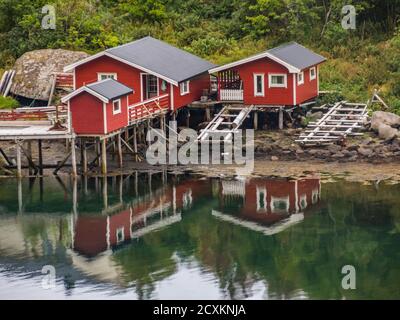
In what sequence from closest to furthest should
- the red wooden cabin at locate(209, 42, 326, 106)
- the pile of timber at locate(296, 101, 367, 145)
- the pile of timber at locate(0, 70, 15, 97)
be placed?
the pile of timber at locate(296, 101, 367, 145) < the red wooden cabin at locate(209, 42, 326, 106) < the pile of timber at locate(0, 70, 15, 97)

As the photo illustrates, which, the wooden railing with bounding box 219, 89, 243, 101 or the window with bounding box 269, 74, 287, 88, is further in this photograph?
the wooden railing with bounding box 219, 89, 243, 101

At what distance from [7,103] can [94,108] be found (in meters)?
9.82

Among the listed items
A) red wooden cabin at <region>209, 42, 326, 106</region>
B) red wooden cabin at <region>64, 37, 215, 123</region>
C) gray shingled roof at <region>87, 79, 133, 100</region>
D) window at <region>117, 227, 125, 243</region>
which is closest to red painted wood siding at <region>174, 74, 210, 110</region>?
red wooden cabin at <region>64, 37, 215, 123</region>

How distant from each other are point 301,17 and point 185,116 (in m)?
11.3

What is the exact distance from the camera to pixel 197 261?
1706 inches

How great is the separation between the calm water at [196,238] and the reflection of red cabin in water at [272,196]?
0.05 m

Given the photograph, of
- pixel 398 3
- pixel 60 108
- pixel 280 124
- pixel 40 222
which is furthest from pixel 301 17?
pixel 40 222

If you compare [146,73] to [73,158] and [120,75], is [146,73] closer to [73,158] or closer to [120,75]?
[120,75]

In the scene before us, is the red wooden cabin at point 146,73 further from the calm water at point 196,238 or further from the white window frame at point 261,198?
the white window frame at point 261,198

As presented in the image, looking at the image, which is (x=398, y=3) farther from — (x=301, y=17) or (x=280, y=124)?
(x=280, y=124)

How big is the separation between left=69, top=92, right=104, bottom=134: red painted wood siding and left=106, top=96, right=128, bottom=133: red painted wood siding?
15.4 inches

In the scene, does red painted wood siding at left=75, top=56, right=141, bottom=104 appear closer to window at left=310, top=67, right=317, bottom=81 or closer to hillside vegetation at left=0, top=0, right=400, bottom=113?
hillside vegetation at left=0, top=0, right=400, bottom=113

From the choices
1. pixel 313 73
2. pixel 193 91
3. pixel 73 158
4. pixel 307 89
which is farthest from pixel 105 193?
pixel 313 73

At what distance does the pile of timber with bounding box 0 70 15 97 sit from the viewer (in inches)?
2452
